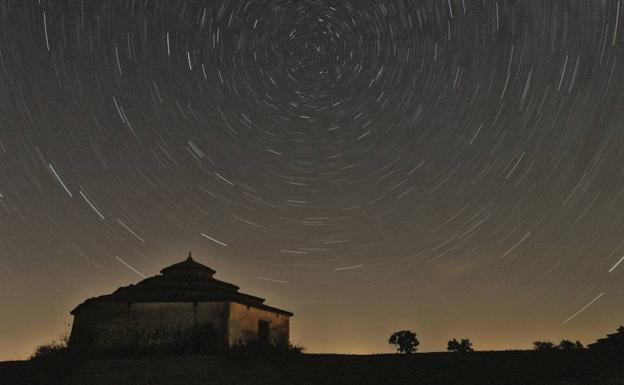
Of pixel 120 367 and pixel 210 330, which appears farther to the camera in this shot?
pixel 210 330

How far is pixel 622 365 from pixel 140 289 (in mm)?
20435

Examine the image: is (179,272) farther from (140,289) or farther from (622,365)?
(622,365)

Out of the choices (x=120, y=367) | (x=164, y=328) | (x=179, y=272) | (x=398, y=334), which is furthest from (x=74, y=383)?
(x=398, y=334)

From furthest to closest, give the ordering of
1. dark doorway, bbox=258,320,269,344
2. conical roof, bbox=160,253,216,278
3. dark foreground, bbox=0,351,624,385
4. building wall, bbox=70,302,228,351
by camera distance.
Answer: conical roof, bbox=160,253,216,278
dark doorway, bbox=258,320,269,344
building wall, bbox=70,302,228,351
dark foreground, bbox=0,351,624,385

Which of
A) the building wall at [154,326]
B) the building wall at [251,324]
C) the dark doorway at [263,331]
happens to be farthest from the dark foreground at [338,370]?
the dark doorway at [263,331]

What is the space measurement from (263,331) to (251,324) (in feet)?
4.46

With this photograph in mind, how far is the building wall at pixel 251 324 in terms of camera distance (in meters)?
24.4

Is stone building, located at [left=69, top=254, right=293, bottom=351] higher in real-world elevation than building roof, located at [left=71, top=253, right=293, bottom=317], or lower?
lower

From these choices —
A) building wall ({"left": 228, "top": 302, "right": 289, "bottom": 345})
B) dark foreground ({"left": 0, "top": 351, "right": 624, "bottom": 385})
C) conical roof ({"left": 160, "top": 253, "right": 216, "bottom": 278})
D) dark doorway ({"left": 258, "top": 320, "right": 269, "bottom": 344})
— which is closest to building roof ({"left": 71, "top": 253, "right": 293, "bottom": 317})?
conical roof ({"left": 160, "top": 253, "right": 216, "bottom": 278})

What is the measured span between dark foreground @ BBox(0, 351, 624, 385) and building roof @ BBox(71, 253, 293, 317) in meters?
5.13

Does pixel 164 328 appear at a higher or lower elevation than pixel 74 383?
higher

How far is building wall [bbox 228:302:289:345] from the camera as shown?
2436cm

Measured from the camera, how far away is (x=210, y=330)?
23609 mm

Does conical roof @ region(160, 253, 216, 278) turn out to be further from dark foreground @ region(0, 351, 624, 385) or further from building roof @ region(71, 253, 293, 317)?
dark foreground @ region(0, 351, 624, 385)
